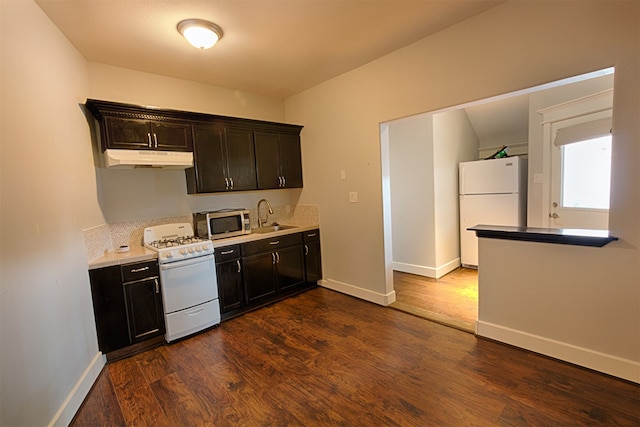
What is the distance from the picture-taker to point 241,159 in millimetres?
3488

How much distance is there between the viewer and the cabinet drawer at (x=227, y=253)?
3.08 meters

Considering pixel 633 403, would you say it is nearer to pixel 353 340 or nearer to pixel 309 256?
pixel 353 340

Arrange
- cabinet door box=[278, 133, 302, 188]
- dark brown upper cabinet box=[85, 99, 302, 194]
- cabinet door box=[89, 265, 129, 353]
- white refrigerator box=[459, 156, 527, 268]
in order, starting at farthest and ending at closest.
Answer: white refrigerator box=[459, 156, 527, 268], cabinet door box=[278, 133, 302, 188], dark brown upper cabinet box=[85, 99, 302, 194], cabinet door box=[89, 265, 129, 353]

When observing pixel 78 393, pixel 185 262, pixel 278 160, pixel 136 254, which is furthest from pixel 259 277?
pixel 78 393

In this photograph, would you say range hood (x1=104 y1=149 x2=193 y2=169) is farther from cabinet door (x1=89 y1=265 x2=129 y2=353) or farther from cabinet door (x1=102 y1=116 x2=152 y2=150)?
cabinet door (x1=89 y1=265 x2=129 y2=353)

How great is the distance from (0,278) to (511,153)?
6146 millimetres

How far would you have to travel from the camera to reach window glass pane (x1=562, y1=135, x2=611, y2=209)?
309 centimetres

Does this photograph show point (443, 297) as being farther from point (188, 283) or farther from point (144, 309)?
point (144, 309)

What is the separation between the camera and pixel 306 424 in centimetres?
171

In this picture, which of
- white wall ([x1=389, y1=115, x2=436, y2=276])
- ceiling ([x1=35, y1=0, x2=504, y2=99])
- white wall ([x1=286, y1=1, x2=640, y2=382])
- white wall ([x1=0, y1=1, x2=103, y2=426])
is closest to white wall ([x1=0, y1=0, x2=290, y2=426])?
white wall ([x1=0, y1=1, x2=103, y2=426])

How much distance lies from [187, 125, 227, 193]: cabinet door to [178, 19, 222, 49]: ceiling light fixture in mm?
969

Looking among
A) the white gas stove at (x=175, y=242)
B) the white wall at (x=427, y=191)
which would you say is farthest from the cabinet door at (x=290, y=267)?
the white wall at (x=427, y=191)

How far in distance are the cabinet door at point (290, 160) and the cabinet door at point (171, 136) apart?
118 centimetres

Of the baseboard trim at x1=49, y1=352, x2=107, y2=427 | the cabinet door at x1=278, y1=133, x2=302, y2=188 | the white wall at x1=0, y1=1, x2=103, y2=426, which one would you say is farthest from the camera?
the cabinet door at x1=278, y1=133, x2=302, y2=188
